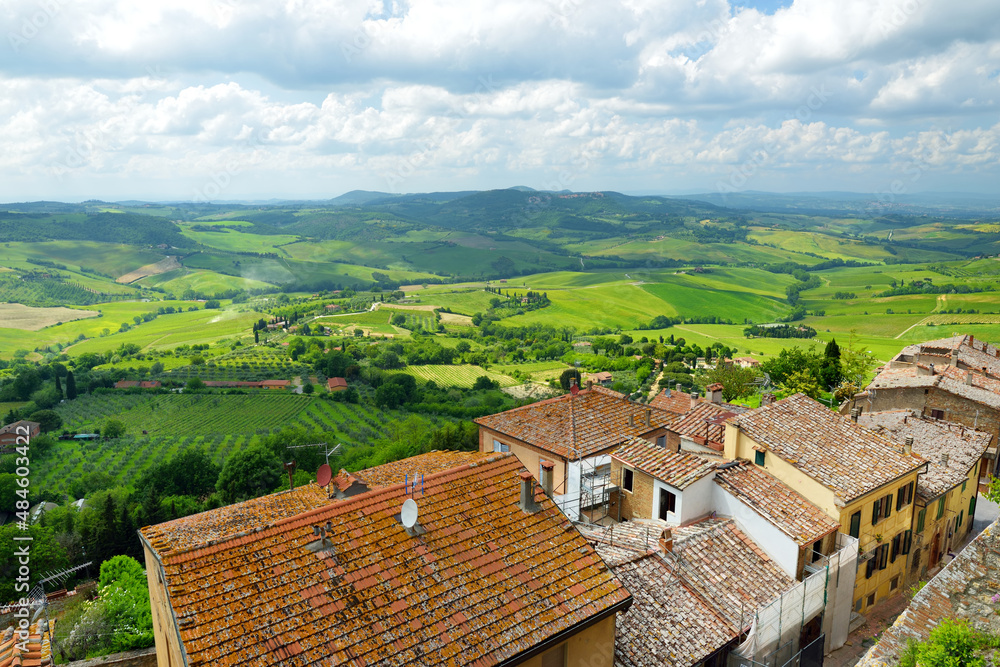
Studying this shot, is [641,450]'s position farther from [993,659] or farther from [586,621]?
[993,659]

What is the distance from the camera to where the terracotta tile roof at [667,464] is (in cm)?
1870

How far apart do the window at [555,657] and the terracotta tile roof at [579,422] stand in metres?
11.7

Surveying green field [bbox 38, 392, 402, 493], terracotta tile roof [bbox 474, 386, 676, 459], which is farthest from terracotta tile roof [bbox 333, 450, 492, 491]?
green field [bbox 38, 392, 402, 493]

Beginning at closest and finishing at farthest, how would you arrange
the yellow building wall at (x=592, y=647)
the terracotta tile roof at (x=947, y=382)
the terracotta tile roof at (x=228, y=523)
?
1. the terracotta tile roof at (x=228, y=523)
2. the yellow building wall at (x=592, y=647)
3. the terracotta tile roof at (x=947, y=382)

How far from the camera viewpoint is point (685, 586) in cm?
1591

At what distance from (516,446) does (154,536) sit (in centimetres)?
1573

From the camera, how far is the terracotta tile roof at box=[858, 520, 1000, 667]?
31.4 ft

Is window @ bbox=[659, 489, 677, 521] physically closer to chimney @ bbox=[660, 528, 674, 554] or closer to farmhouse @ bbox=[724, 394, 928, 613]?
chimney @ bbox=[660, 528, 674, 554]

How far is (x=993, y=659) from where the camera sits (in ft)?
28.0

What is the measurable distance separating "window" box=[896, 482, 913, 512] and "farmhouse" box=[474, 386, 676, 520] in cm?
886

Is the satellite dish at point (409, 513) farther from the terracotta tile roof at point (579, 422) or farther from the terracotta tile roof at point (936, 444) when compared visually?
the terracotta tile roof at point (936, 444)

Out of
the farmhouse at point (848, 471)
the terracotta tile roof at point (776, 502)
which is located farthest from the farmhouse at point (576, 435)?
the farmhouse at point (848, 471)

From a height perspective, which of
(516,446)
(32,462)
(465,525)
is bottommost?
(32,462)

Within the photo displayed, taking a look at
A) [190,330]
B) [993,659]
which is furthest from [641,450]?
[190,330]
